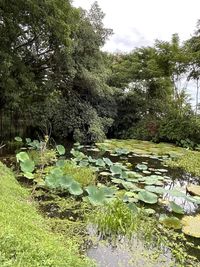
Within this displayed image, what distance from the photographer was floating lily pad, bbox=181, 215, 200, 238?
4.82m

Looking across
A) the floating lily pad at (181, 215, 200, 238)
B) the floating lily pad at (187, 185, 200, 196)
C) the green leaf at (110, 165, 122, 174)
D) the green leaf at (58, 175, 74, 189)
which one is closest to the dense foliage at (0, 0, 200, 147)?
the green leaf at (110, 165, 122, 174)

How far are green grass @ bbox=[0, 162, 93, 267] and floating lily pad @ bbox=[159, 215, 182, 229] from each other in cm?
161

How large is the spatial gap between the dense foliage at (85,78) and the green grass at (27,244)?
6.42m

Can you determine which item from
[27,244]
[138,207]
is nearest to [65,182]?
[138,207]

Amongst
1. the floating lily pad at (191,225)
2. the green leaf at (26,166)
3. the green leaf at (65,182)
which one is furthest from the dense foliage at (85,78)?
the floating lily pad at (191,225)

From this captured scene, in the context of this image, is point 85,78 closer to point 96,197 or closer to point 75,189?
point 75,189

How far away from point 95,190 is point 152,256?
1.79 m

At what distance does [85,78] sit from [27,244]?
1083 cm

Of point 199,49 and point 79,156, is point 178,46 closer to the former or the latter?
point 199,49

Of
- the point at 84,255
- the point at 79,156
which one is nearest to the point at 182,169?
the point at 79,156

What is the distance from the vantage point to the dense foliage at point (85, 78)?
33.6 feet

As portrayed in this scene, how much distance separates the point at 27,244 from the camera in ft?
10.3

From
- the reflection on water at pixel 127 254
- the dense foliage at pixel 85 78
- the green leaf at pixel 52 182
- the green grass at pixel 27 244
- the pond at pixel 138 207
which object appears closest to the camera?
the green grass at pixel 27 244

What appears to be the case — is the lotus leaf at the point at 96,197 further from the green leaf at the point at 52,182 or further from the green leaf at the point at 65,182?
the green leaf at the point at 52,182
